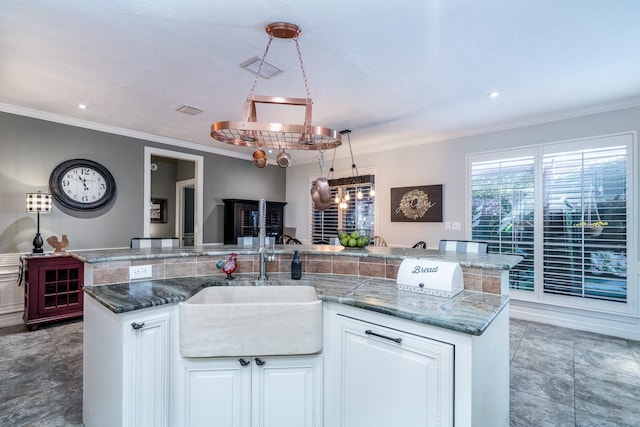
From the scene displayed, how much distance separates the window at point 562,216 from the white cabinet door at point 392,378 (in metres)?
3.50

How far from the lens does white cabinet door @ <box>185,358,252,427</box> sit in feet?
5.20

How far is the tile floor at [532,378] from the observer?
208cm

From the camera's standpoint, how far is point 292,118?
3.94 meters

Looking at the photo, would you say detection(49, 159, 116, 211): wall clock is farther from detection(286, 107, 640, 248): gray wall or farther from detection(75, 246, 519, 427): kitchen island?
detection(286, 107, 640, 248): gray wall

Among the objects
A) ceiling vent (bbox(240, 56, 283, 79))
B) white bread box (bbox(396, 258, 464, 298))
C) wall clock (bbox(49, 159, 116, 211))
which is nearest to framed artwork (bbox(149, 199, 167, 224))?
wall clock (bbox(49, 159, 116, 211))

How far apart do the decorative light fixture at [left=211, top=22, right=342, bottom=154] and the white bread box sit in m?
0.95

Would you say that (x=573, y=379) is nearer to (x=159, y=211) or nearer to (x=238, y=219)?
(x=238, y=219)

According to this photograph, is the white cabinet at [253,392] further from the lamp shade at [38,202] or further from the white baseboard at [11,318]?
the white baseboard at [11,318]

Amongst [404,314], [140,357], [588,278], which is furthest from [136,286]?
[588,278]

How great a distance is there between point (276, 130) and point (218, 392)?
4.70 ft

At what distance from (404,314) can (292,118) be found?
3.14m

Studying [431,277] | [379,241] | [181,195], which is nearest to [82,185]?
[181,195]

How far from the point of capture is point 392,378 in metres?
1.39

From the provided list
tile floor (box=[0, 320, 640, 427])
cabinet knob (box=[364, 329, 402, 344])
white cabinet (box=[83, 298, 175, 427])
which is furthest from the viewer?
tile floor (box=[0, 320, 640, 427])
